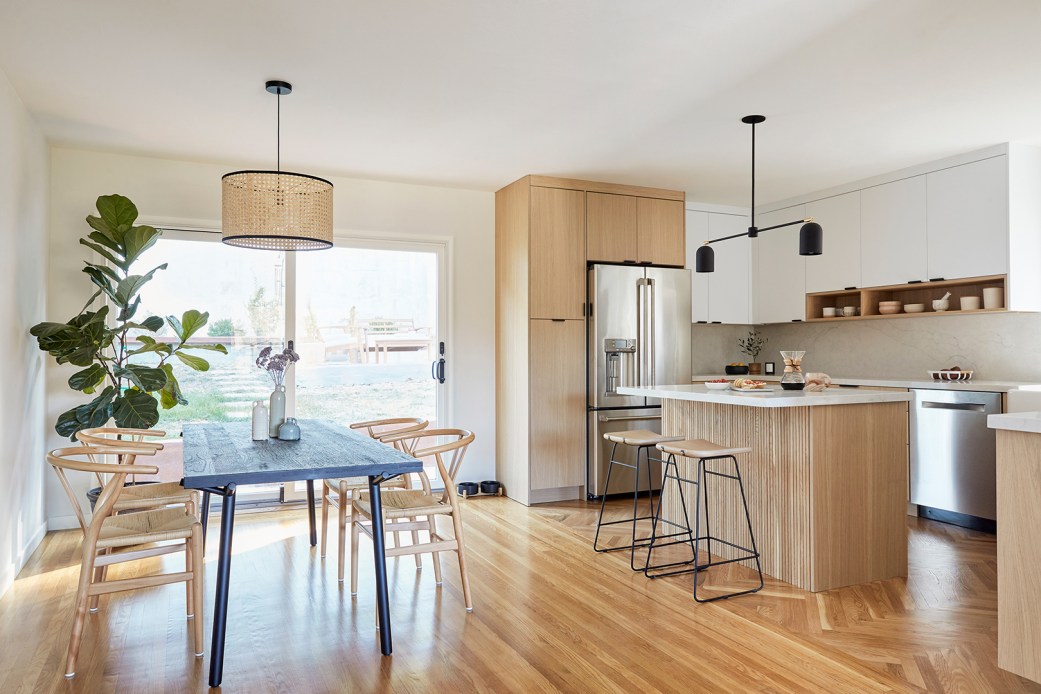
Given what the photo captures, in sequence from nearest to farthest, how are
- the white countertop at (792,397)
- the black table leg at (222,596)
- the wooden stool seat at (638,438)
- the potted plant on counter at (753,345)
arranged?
the black table leg at (222,596) → the white countertop at (792,397) → the wooden stool seat at (638,438) → the potted plant on counter at (753,345)

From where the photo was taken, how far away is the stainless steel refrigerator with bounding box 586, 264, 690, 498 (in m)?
5.48

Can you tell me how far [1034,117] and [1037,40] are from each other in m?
1.23

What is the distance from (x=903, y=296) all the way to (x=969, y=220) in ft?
3.11

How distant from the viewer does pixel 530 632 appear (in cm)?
288

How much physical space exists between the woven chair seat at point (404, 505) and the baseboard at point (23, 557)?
175 centimetres

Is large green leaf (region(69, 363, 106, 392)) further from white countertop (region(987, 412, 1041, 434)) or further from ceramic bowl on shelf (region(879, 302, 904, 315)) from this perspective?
ceramic bowl on shelf (region(879, 302, 904, 315))

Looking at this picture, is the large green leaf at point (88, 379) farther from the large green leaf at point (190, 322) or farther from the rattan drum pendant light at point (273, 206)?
the rattan drum pendant light at point (273, 206)

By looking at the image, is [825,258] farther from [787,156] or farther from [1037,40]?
[1037,40]

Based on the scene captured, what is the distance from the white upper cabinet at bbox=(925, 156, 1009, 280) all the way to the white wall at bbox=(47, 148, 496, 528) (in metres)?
3.29

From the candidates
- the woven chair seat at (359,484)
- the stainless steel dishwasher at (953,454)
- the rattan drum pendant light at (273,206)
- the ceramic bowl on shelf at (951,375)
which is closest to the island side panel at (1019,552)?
the stainless steel dishwasher at (953,454)

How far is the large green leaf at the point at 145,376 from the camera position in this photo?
4.20m

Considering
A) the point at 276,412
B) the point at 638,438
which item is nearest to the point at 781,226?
the point at 638,438

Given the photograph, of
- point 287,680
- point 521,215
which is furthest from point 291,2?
point 521,215

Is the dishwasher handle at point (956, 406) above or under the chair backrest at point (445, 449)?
above
